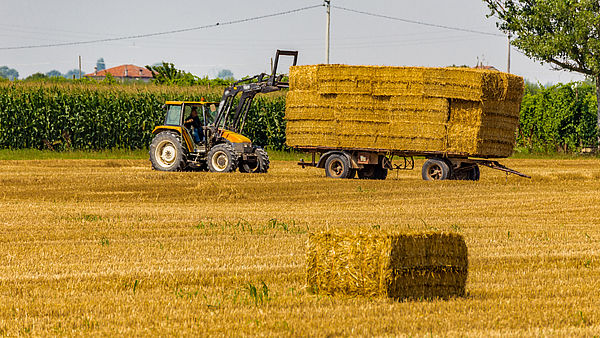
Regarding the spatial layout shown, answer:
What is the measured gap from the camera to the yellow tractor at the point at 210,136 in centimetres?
2484

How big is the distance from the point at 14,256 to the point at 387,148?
13.7 metres

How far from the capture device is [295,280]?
975cm

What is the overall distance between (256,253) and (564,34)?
30.0m

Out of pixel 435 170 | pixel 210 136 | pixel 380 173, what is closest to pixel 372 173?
pixel 380 173

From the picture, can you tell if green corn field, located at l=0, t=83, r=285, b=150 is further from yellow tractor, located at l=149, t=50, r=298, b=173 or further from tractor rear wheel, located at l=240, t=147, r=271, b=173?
tractor rear wheel, located at l=240, t=147, r=271, b=173

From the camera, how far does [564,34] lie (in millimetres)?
38438

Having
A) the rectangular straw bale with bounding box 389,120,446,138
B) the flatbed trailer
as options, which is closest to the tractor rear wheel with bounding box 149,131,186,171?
the flatbed trailer

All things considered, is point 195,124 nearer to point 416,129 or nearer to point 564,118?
point 416,129

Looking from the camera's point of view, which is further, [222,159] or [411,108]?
[222,159]

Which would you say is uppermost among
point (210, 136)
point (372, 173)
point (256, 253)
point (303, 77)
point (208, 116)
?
point (303, 77)

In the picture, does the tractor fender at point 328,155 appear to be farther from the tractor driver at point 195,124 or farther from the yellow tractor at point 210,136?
the tractor driver at point 195,124

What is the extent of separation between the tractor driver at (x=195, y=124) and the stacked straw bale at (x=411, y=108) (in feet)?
9.70

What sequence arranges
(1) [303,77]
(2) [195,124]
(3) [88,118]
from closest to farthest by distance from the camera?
(1) [303,77] → (2) [195,124] → (3) [88,118]

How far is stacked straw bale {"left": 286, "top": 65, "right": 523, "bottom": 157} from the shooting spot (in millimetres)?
23078
